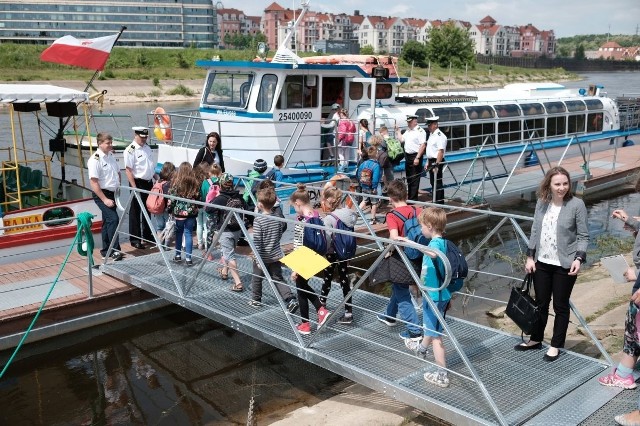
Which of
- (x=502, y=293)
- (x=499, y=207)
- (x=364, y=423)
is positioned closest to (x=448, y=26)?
(x=499, y=207)

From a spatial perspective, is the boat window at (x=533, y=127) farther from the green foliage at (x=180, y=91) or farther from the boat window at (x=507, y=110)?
the green foliage at (x=180, y=91)

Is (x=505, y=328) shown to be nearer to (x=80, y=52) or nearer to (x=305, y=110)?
(x=305, y=110)

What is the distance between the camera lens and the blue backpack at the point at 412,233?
5.52 m

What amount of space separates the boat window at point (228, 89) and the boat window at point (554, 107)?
9.60 m

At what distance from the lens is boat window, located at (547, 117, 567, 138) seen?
60.3 ft

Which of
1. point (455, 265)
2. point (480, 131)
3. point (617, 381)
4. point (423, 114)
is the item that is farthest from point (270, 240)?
point (480, 131)

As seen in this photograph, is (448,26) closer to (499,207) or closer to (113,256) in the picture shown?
(499,207)

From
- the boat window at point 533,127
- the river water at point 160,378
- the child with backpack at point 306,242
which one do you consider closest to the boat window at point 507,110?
the boat window at point 533,127

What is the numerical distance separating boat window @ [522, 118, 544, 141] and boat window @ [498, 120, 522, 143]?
0.26 meters

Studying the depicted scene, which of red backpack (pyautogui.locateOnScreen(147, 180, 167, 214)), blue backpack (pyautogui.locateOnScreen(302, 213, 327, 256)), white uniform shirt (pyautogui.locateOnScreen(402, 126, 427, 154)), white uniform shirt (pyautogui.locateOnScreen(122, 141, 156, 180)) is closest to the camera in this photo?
blue backpack (pyautogui.locateOnScreen(302, 213, 327, 256))

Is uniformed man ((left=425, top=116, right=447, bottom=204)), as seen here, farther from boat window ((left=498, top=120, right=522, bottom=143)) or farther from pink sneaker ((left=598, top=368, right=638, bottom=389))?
pink sneaker ((left=598, top=368, right=638, bottom=389))

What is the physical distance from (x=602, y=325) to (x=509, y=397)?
2.91 metres

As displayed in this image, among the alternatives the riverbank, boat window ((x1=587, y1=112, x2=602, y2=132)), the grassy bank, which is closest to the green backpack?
the riverbank

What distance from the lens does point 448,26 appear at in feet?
259
